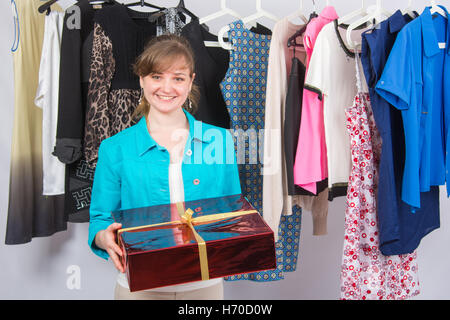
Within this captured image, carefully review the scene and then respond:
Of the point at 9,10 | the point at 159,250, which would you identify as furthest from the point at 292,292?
the point at 9,10

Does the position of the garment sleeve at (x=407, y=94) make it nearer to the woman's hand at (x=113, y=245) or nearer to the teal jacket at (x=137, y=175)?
the teal jacket at (x=137, y=175)

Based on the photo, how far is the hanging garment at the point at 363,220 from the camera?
126 centimetres

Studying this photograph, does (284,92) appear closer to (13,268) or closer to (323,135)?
(323,135)

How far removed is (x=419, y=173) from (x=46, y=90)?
1.20m

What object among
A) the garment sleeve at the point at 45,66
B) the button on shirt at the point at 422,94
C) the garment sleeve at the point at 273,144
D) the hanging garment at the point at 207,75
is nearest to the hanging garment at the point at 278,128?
the garment sleeve at the point at 273,144

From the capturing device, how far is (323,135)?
51.9 inches

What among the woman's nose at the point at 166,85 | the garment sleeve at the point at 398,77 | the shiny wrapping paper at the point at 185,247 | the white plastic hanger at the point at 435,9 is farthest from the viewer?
the white plastic hanger at the point at 435,9

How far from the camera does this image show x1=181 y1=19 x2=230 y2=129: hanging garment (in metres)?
1.29

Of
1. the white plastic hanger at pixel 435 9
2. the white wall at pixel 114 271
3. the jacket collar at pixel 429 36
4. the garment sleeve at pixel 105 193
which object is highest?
the white plastic hanger at pixel 435 9

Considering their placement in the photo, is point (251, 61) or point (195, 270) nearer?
point (195, 270)

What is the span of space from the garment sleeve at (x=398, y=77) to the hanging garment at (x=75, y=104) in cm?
91

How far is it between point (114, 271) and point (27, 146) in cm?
77

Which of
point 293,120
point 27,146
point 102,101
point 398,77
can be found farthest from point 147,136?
point 398,77

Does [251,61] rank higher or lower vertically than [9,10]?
lower
